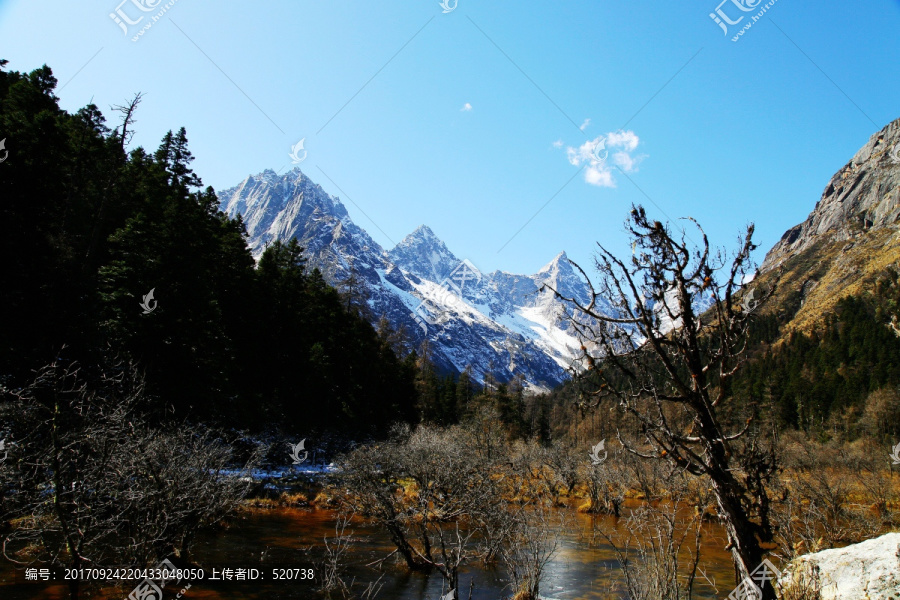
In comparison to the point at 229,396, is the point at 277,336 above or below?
above

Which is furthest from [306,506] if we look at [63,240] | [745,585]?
[745,585]

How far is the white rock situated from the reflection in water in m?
4.05

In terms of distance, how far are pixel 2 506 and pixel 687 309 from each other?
12.0m

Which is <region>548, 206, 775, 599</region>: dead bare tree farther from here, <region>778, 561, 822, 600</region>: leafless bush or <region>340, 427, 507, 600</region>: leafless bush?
<region>340, 427, 507, 600</region>: leafless bush

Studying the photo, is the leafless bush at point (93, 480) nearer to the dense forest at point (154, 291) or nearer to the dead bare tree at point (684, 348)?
the dense forest at point (154, 291)

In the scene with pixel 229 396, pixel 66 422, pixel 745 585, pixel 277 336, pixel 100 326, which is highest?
pixel 277 336

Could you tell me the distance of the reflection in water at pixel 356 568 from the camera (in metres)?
13.3

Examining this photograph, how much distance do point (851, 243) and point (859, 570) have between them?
197477 millimetres

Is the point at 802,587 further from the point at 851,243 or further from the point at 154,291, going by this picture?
the point at 851,243

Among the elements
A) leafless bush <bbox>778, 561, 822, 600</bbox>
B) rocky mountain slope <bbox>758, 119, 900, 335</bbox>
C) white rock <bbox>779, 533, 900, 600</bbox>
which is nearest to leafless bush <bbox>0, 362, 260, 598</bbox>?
leafless bush <bbox>778, 561, 822, 600</bbox>

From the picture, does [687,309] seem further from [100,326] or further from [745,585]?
[100,326]

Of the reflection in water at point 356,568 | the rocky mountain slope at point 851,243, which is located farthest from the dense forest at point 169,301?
the rocky mountain slope at point 851,243

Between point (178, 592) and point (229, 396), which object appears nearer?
point (178, 592)

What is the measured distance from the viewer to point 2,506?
902cm
